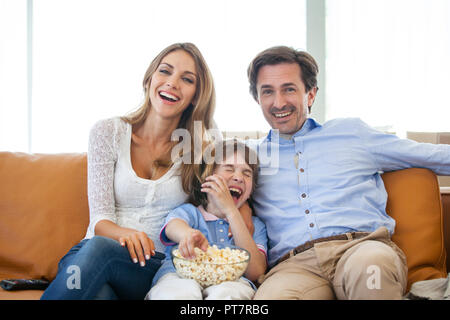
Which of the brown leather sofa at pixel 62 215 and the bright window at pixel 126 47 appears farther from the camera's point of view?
the bright window at pixel 126 47

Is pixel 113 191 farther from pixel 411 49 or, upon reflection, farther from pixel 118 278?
pixel 411 49

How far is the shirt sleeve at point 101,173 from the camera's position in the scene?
1396 mm

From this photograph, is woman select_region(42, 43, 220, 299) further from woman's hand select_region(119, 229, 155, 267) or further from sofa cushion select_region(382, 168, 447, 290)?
sofa cushion select_region(382, 168, 447, 290)

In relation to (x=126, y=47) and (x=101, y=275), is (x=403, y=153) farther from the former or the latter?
(x=126, y=47)

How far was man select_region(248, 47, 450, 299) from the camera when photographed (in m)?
1.26

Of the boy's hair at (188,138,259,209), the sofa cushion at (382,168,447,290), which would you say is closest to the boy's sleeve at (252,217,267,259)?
the boy's hair at (188,138,259,209)

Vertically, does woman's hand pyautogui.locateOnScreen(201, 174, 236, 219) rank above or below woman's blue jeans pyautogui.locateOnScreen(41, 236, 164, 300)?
above

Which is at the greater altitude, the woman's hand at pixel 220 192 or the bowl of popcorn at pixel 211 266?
the woman's hand at pixel 220 192

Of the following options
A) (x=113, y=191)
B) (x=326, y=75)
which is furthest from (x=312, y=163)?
(x=326, y=75)

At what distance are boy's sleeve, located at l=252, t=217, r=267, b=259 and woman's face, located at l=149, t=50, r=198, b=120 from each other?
555 mm

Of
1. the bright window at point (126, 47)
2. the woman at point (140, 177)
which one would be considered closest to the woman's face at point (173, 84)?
the woman at point (140, 177)

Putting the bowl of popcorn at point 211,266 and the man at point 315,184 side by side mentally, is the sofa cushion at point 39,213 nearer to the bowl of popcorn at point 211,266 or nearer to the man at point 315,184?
the bowl of popcorn at point 211,266

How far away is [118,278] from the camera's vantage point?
46.4 inches

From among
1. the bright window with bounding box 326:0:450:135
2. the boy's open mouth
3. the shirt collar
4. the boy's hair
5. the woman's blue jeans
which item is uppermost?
the bright window with bounding box 326:0:450:135
